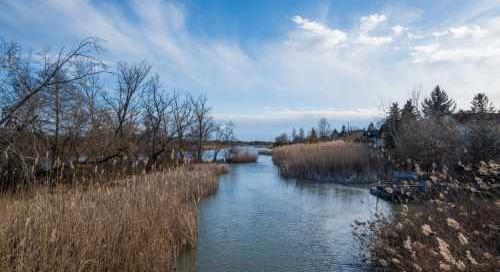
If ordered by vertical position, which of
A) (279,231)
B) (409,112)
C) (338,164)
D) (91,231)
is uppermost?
(409,112)

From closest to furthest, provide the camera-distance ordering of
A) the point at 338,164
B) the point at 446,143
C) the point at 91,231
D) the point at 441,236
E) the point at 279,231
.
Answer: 1. the point at 91,231
2. the point at 441,236
3. the point at 279,231
4. the point at 446,143
5. the point at 338,164

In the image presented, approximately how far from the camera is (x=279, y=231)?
7.41 meters

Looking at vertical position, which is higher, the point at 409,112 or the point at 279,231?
the point at 409,112

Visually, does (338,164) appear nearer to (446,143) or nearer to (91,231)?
(446,143)

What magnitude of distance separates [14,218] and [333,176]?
557 inches

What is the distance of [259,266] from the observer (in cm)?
540

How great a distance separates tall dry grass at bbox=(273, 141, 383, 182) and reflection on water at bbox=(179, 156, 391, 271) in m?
2.64

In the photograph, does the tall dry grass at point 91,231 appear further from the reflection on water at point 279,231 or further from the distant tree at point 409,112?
the distant tree at point 409,112

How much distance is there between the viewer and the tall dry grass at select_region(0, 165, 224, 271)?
3.28 m

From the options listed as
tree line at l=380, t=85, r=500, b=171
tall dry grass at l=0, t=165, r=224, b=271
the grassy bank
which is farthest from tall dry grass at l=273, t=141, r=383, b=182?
tall dry grass at l=0, t=165, r=224, b=271

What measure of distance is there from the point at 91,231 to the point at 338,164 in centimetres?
1384

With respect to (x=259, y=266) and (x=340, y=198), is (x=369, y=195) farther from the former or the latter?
(x=259, y=266)

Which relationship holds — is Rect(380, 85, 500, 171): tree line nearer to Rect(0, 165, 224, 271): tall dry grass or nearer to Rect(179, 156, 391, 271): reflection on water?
Rect(179, 156, 391, 271): reflection on water

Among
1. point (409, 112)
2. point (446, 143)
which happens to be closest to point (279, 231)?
point (446, 143)
